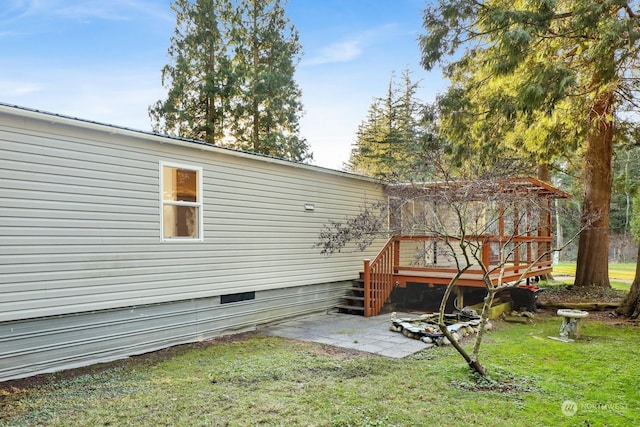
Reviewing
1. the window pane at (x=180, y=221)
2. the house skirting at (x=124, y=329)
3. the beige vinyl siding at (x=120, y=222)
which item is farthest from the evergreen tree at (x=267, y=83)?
the window pane at (x=180, y=221)

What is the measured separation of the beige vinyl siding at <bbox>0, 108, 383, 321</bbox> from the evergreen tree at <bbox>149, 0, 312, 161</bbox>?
30.9ft

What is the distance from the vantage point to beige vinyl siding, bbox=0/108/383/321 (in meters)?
4.81

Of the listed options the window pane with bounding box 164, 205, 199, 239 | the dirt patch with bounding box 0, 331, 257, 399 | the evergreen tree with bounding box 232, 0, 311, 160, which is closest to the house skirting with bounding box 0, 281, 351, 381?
the dirt patch with bounding box 0, 331, 257, 399

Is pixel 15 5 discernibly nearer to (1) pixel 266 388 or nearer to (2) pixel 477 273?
(1) pixel 266 388

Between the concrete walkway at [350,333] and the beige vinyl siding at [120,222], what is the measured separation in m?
0.86

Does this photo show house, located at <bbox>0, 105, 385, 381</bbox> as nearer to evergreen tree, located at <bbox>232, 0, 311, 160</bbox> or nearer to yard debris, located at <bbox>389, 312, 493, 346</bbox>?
yard debris, located at <bbox>389, 312, 493, 346</bbox>

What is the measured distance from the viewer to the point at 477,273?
884 cm

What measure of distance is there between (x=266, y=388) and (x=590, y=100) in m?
9.53

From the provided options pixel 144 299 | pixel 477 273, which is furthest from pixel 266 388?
pixel 477 273

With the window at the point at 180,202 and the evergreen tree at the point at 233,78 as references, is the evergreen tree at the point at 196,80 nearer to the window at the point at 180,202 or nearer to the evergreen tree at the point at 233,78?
the evergreen tree at the point at 233,78

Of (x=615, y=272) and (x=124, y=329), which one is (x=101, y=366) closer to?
(x=124, y=329)

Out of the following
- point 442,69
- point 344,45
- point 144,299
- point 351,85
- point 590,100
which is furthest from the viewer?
point 351,85

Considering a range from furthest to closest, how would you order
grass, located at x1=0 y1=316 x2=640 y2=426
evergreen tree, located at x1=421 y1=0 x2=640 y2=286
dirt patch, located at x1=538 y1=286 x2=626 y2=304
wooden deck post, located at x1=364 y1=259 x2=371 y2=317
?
dirt patch, located at x1=538 y1=286 x2=626 y2=304 < wooden deck post, located at x1=364 y1=259 x2=371 y2=317 < evergreen tree, located at x1=421 y1=0 x2=640 y2=286 < grass, located at x1=0 y1=316 x2=640 y2=426

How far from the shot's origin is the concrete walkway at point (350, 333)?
6062 mm
